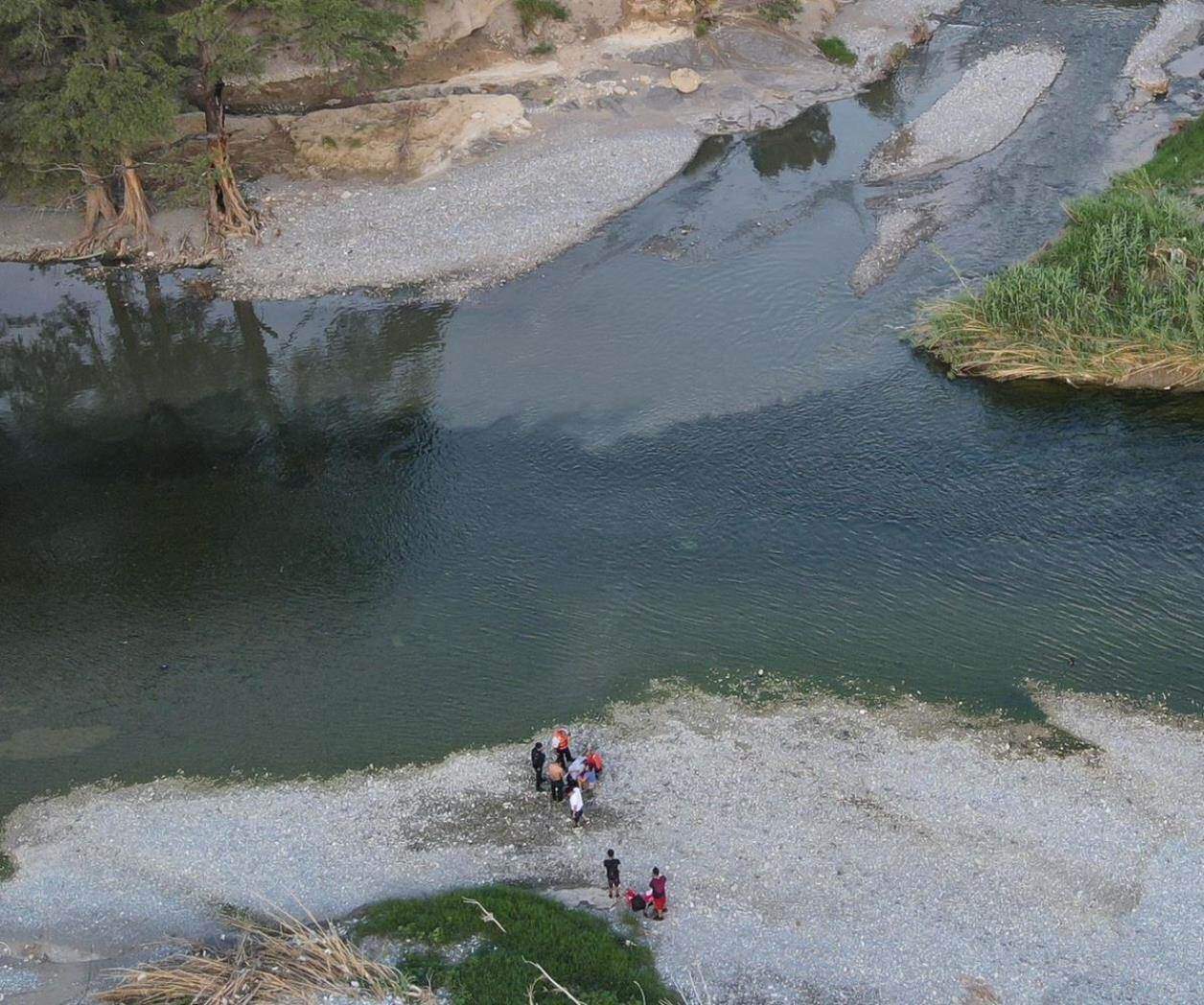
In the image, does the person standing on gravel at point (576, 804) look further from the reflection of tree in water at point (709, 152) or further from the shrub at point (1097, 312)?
the reflection of tree in water at point (709, 152)

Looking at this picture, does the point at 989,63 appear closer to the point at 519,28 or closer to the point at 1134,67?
the point at 1134,67

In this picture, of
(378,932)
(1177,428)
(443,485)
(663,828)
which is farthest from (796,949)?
(1177,428)

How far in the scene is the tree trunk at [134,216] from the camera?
4709cm

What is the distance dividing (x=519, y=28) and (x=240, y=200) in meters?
18.3

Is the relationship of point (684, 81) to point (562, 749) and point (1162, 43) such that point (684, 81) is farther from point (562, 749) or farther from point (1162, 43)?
point (562, 749)

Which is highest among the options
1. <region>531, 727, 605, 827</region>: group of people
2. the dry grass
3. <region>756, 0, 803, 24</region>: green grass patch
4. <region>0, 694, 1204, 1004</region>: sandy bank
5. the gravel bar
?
<region>756, 0, 803, 24</region>: green grass patch

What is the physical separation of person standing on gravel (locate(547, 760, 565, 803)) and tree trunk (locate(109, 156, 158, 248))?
33.2 metres

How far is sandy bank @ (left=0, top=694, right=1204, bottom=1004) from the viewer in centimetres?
2111

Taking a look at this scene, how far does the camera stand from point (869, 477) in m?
33.9

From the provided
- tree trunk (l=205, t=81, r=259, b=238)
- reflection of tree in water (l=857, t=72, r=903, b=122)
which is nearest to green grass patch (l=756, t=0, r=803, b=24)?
reflection of tree in water (l=857, t=72, r=903, b=122)

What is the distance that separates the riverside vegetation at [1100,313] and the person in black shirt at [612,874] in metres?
22.0

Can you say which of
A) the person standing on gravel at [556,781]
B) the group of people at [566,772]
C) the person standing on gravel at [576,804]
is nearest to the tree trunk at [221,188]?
the group of people at [566,772]

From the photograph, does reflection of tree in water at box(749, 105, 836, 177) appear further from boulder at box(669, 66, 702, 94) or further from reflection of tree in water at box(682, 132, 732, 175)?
boulder at box(669, 66, 702, 94)

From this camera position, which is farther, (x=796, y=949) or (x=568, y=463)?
(x=568, y=463)
